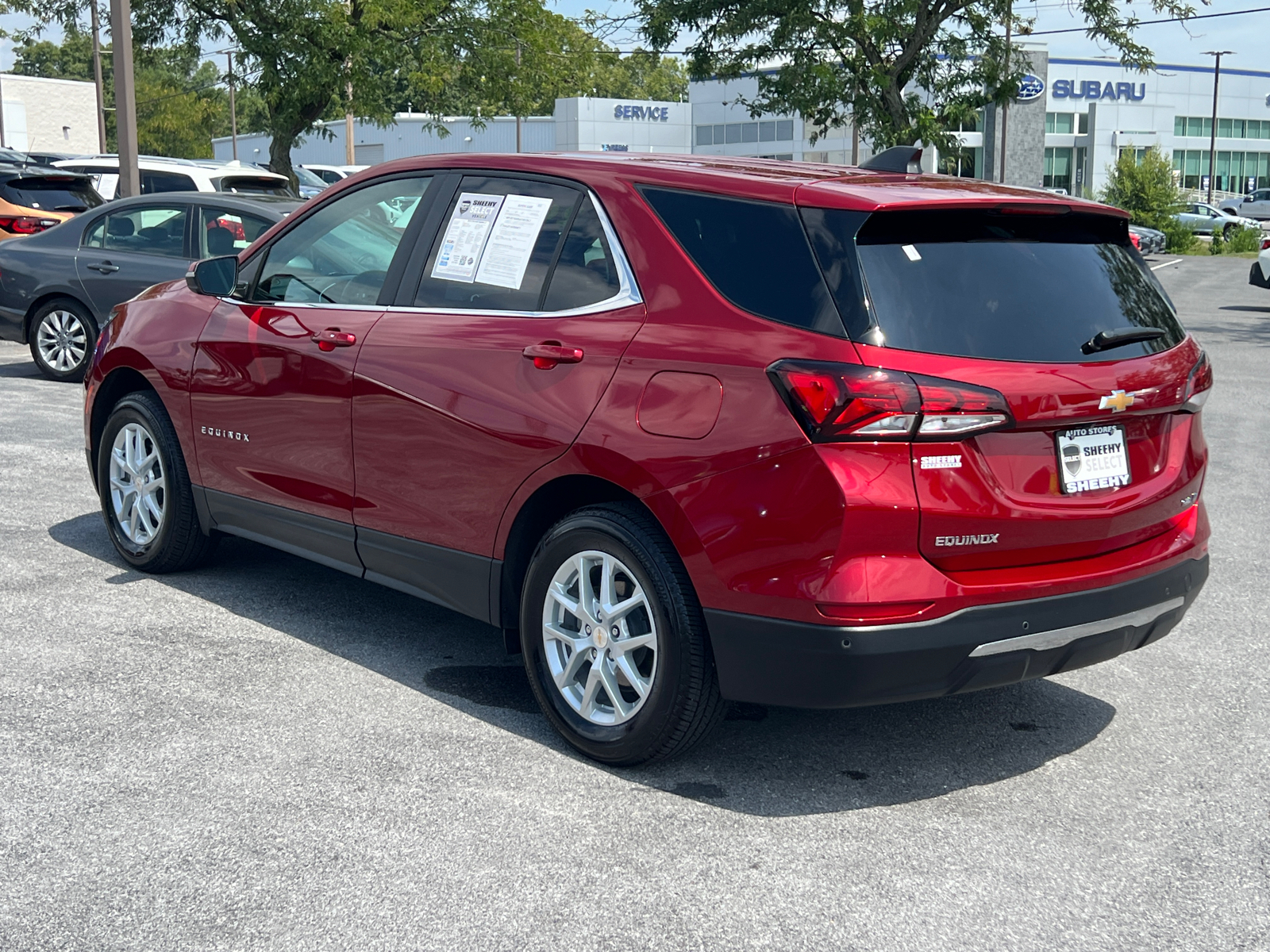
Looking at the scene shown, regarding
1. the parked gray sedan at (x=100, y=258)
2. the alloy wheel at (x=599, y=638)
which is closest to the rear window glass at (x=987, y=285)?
the alloy wheel at (x=599, y=638)

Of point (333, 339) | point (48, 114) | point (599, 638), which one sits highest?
point (48, 114)

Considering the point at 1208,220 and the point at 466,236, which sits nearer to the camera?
the point at 466,236

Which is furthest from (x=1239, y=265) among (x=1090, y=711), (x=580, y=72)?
(x=1090, y=711)

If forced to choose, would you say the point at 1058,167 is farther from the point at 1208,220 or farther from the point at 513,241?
the point at 513,241

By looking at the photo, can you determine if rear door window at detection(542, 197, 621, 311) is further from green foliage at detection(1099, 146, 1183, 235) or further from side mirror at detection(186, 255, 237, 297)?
green foliage at detection(1099, 146, 1183, 235)

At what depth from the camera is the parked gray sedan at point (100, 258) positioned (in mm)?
11555

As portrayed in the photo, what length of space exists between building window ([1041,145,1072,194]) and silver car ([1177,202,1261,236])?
22.3 metres

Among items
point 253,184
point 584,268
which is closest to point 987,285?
point 584,268

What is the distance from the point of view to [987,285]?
3756 mm

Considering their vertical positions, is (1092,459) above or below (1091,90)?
below

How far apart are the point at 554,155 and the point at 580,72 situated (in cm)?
2816

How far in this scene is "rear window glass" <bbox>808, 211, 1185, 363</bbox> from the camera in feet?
11.8

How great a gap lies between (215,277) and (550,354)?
6.98 feet

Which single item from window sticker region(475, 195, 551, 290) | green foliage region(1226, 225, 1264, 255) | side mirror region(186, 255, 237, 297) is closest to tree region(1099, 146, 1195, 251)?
green foliage region(1226, 225, 1264, 255)
